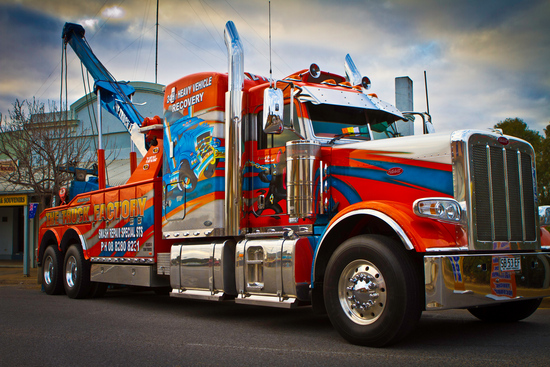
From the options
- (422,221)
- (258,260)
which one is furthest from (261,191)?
(422,221)

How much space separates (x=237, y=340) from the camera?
5.93m

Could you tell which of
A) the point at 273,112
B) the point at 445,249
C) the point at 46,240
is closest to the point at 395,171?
the point at 445,249

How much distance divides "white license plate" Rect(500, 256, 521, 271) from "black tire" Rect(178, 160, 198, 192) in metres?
4.27

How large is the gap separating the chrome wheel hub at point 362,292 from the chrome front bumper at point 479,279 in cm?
50

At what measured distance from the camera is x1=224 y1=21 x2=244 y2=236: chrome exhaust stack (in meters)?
7.30

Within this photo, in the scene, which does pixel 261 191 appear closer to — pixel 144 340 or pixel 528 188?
pixel 144 340

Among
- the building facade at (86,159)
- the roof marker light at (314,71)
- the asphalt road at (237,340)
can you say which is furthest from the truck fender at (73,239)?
the roof marker light at (314,71)

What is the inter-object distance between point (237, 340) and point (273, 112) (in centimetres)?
248

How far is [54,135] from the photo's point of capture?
59.3 feet

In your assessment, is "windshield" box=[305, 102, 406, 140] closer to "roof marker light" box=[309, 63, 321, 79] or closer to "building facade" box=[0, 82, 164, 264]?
"roof marker light" box=[309, 63, 321, 79]

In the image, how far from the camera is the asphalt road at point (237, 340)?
15.9 ft

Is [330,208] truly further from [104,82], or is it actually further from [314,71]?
[104,82]

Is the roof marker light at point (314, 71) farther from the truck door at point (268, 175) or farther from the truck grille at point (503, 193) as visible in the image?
the truck grille at point (503, 193)

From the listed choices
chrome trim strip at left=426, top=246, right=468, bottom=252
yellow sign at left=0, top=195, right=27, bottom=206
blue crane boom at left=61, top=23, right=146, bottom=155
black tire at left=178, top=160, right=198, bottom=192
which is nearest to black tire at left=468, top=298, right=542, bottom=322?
chrome trim strip at left=426, top=246, right=468, bottom=252
